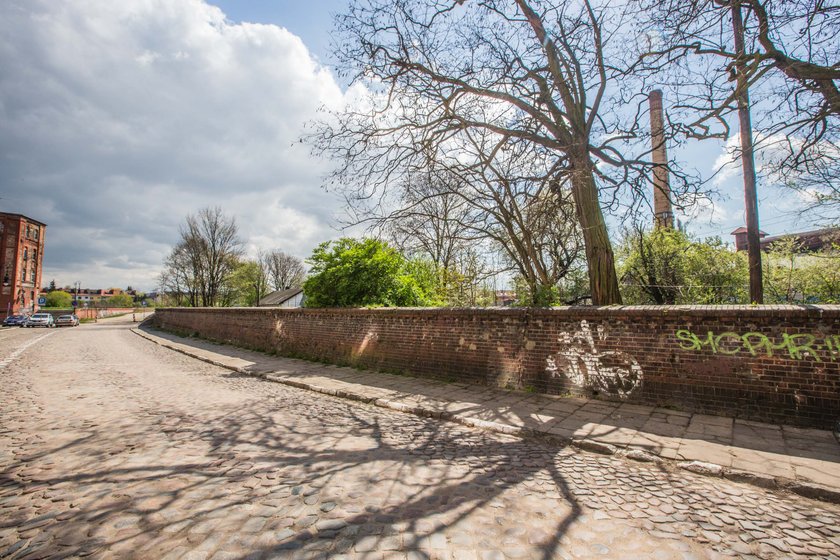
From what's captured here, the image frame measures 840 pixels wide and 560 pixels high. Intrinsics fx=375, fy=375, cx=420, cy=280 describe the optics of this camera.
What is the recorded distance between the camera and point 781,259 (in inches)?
599

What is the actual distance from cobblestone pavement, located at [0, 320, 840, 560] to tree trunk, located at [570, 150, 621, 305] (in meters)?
4.57

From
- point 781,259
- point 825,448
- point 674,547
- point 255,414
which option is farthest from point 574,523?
point 781,259

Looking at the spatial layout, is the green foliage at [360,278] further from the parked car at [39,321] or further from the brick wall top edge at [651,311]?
the parked car at [39,321]

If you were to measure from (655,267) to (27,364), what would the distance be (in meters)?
20.7

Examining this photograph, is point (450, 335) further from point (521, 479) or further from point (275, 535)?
point (275, 535)

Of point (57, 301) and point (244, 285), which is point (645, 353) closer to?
point (244, 285)

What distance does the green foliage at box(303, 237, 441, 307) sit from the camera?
1173 centimetres

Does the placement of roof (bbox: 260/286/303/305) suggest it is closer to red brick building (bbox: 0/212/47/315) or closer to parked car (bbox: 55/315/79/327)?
parked car (bbox: 55/315/79/327)

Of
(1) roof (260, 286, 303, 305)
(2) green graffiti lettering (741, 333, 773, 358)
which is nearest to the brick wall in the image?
(2) green graffiti lettering (741, 333, 773, 358)

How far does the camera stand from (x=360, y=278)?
11.7m

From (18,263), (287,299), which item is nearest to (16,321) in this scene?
(18,263)

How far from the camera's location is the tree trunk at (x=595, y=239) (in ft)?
26.5

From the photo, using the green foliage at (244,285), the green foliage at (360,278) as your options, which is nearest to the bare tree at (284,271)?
the green foliage at (244,285)

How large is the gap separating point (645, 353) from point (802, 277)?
38.7 ft
